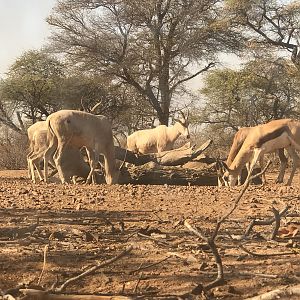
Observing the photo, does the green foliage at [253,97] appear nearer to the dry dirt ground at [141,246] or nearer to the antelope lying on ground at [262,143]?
the antelope lying on ground at [262,143]

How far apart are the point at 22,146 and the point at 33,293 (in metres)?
20.9

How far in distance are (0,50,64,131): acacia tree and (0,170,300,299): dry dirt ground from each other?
19912 millimetres

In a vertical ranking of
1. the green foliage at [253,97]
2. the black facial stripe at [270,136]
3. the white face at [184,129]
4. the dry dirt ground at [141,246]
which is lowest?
the dry dirt ground at [141,246]

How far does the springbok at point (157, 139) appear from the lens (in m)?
21.5

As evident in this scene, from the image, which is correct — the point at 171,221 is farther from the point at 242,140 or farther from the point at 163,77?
the point at 163,77

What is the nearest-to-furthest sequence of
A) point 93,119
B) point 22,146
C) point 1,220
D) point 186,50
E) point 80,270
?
point 80,270
point 1,220
point 93,119
point 22,146
point 186,50

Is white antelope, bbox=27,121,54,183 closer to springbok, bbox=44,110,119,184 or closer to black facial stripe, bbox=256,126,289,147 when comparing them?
springbok, bbox=44,110,119,184

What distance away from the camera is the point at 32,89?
28.1m

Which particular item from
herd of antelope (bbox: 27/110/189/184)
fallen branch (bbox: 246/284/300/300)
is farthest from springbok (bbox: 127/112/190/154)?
fallen branch (bbox: 246/284/300/300)

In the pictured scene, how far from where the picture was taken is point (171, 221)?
6527mm

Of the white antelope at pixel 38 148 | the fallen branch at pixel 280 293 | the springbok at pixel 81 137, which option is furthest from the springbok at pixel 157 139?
the fallen branch at pixel 280 293

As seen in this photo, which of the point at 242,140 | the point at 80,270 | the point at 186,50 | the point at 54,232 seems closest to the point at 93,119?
the point at 242,140

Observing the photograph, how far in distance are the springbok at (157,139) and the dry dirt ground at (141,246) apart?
12.8 metres

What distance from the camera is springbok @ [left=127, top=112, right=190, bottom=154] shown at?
21.5m
